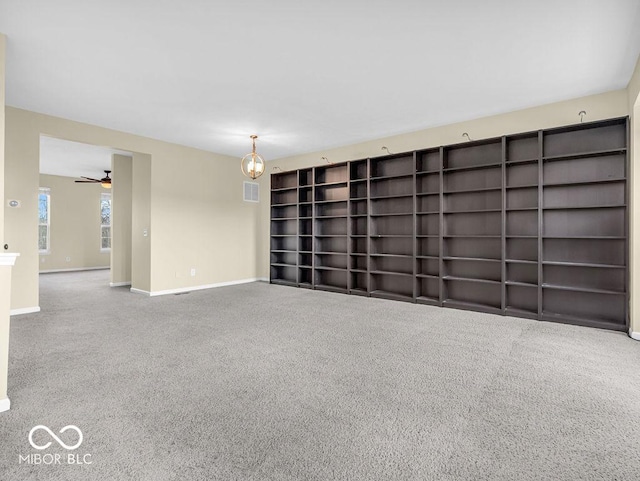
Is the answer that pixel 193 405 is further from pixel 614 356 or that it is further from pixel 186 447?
pixel 614 356

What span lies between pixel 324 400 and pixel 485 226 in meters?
3.71

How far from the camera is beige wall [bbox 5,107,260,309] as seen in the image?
14.6 feet

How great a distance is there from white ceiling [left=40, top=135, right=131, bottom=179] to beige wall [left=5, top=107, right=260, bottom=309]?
0.96 meters

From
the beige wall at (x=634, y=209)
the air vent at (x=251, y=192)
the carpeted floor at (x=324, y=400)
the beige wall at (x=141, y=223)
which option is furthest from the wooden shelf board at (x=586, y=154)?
the beige wall at (x=141, y=223)

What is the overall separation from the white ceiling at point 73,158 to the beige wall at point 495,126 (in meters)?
4.06

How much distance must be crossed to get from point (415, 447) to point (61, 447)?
1734 millimetres

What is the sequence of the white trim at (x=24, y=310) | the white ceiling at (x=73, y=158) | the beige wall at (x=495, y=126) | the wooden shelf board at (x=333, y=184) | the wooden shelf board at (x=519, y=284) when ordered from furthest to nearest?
the white ceiling at (x=73, y=158)
the wooden shelf board at (x=333, y=184)
the white trim at (x=24, y=310)
the wooden shelf board at (x=519, y=284)
the beige wall at (x=495, y=126)

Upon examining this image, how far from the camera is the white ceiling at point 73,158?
6.36 meters

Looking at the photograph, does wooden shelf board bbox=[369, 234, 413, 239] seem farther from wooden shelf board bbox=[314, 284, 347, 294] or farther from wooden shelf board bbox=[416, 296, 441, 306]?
wooden shelf board bbox=[314, 284, 347, 294]

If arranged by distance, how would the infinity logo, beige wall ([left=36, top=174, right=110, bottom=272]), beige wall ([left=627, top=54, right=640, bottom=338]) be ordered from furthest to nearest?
beige wall ([left=36, top=174, right=110, bottom=272]) < beige wall ([left=627, top=54, right=640, bottom=338]) < the infinity logo

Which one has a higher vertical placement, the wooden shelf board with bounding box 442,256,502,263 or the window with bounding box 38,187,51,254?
the window with bounding box 38,187,51,254

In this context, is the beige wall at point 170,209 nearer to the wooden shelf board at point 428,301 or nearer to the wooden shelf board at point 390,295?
the wooden shelf board at point 390,295

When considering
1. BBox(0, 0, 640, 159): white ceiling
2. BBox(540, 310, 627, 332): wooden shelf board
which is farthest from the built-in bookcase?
BBox(0, 0, 640, 159): white ceiling

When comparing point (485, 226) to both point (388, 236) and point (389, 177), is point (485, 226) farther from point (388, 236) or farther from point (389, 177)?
point (389, 177)
